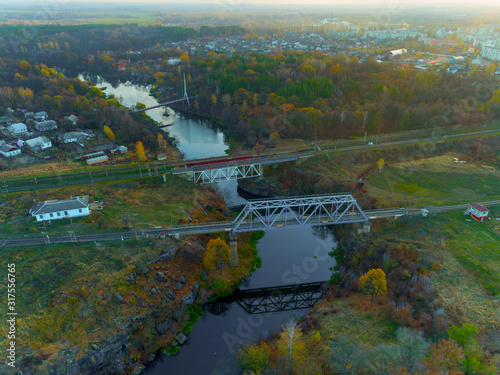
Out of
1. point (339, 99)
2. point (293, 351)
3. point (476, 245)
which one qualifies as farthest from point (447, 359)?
point (339, 99)

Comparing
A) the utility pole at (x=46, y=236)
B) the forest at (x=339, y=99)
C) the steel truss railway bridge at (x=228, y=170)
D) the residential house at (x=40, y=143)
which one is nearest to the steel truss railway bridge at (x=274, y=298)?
the utility pole at (x=46, y=236)

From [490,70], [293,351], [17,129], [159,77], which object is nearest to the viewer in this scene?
[293,351]

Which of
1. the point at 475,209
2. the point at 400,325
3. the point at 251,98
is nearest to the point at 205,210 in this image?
the point at 400,325

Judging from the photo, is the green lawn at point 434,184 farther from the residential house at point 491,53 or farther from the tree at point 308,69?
the residential house at point 491,53

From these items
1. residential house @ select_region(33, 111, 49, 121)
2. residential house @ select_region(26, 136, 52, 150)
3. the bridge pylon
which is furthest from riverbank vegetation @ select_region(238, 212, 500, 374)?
residential house @ select_region(33, 111, 49, 121)

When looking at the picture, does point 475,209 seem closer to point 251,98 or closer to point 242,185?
point 242,185

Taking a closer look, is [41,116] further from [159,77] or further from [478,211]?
[478,211]
